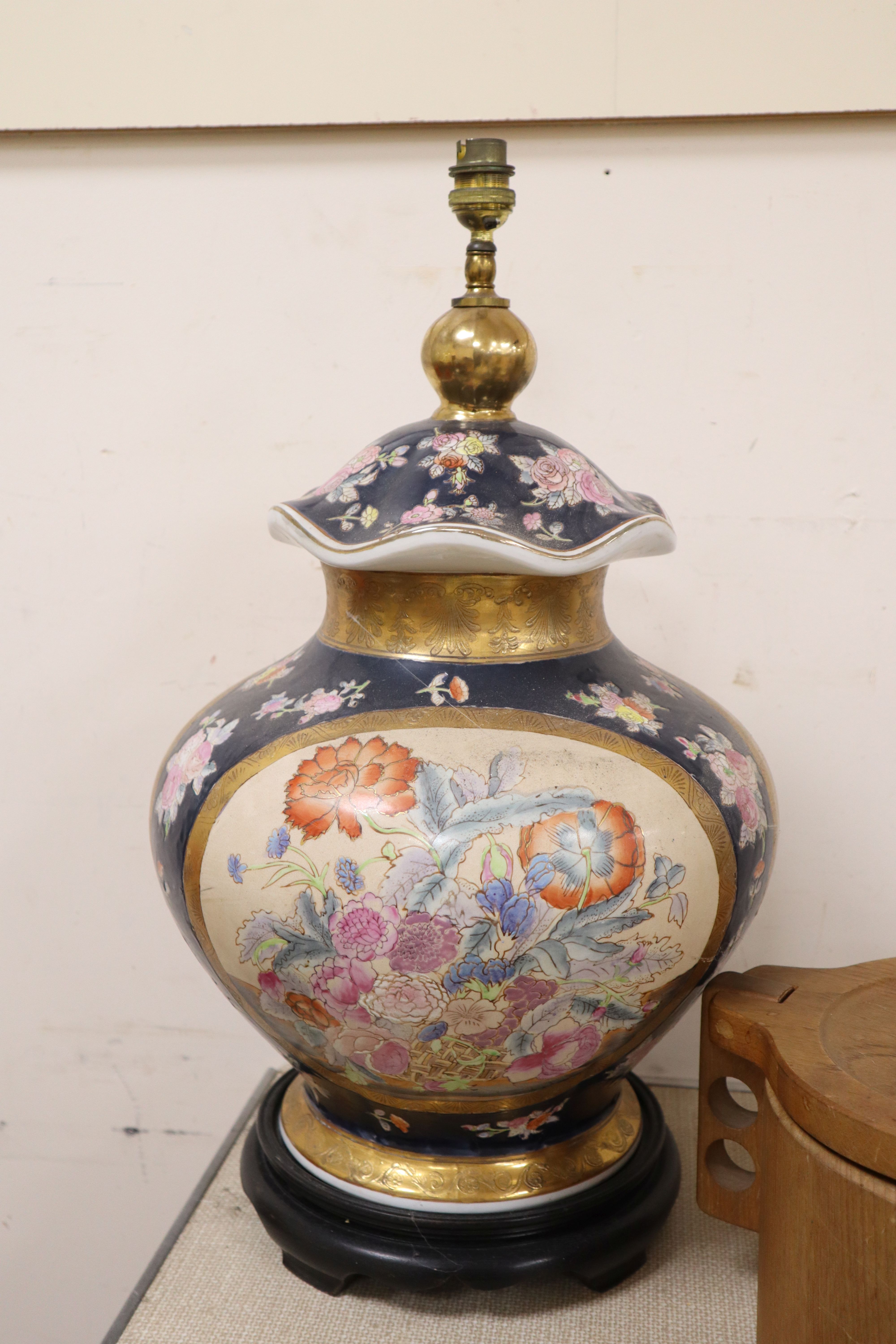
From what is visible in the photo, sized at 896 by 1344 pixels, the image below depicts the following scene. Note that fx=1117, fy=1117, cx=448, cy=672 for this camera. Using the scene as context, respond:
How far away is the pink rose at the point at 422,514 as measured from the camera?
2.76 feet

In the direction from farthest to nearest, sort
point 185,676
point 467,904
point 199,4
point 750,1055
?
point 185,676 < point 199,4 < point 750,1055 < point 467,904

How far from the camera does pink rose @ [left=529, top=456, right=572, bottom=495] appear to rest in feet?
2.88

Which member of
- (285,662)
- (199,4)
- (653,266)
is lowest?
(285,662)

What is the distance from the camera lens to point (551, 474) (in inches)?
34.8

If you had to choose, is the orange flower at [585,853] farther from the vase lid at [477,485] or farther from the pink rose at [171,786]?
the pink rose at [171,786]

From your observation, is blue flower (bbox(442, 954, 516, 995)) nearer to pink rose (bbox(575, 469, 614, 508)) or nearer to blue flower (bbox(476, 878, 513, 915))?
blue flower (bbox(476, 878, 513, 915))

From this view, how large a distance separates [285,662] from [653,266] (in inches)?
25.1

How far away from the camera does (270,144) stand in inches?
50.3

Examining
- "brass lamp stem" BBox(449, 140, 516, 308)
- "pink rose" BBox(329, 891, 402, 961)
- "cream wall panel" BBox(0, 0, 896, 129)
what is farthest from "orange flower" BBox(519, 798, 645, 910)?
"cream wall panel" BBox(0, 0, 896, 129)

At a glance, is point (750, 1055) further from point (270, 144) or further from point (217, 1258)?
point (270, 144)

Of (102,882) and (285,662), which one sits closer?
(285,662)

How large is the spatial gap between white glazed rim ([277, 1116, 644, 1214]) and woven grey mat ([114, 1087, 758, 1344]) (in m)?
0.08

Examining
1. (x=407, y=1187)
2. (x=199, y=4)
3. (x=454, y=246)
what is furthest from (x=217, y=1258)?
(x=199, y=4)

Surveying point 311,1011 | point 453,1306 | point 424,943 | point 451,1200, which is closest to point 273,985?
point 311,1011
